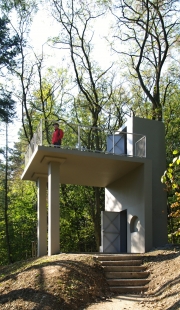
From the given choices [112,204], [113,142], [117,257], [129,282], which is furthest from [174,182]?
[112,204]

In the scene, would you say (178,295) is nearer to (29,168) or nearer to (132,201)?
(132,201)

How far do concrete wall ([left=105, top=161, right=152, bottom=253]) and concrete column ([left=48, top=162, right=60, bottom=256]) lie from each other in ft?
9.92

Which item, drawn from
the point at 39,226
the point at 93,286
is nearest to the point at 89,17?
the point at 39,226

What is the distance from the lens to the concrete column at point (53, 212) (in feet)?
44.4

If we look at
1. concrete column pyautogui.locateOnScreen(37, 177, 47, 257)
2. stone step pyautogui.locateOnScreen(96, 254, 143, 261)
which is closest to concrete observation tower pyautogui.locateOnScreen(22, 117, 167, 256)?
concrete column pyautogui.locateOnScreen(37, 177, 47, 257)

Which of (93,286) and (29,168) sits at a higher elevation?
(29,168)

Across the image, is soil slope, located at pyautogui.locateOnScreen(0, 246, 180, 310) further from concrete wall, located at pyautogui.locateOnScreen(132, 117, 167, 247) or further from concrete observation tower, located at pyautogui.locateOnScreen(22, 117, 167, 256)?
concrete wall, located at pyautogui.locateOnScreen(132, 117, 167, 247)

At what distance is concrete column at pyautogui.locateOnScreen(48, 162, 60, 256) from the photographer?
13.5 meters

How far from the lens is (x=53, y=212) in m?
13.8

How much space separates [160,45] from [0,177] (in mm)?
15385

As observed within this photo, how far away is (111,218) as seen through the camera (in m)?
17.0

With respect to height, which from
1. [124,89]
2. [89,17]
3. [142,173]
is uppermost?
[89,17]

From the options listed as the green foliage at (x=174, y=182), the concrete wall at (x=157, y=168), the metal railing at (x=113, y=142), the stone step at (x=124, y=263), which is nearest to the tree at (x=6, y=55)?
the metal railing at (x=113, y=142)

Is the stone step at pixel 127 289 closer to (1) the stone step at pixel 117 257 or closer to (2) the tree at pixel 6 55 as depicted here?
(1) the stone step at pixel 117 257
